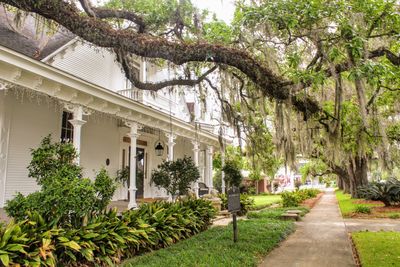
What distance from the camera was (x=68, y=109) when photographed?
8.59m

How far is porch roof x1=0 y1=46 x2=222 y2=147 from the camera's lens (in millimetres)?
6922

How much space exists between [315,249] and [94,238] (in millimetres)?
4663

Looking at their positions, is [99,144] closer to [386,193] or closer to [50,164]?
[50,164]

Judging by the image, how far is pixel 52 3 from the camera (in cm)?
582

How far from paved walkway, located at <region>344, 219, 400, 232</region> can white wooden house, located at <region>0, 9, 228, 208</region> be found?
5.70 metres

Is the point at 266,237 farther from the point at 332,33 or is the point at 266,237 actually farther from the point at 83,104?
the point at 83,104

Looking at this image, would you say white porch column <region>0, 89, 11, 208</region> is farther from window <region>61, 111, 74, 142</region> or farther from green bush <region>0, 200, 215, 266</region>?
green bush <region>0, 200, 215, 266</region>

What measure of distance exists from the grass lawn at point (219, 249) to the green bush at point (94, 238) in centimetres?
28

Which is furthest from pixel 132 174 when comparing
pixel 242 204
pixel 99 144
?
pixel 242 204

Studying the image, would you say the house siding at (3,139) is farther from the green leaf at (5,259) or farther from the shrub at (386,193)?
the shrub at (386,193)

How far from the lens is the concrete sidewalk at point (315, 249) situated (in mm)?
6344

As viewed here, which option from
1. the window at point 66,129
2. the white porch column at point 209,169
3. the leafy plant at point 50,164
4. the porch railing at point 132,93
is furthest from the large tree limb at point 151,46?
the white porch column at point 209,169

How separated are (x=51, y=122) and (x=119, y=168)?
147 inches

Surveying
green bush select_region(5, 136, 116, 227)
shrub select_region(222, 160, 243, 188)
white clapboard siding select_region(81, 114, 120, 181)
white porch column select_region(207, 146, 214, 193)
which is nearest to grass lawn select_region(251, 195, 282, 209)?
white porch column select_region(207, 146, 214, 193)
